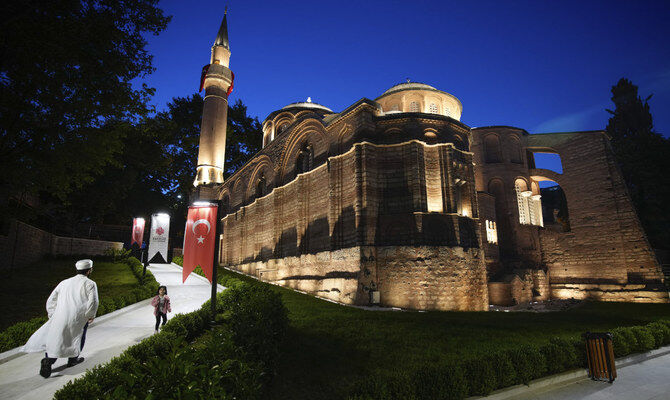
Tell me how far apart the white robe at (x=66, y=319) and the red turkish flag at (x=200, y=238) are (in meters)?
1.89

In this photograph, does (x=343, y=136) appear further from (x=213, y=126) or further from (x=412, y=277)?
(x=213, y=126)

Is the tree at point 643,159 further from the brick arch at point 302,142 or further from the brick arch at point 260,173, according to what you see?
the brick arch at point 260,173

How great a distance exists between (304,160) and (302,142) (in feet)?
3.66

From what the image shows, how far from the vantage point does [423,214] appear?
14.7 meters

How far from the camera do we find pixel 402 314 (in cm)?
1123

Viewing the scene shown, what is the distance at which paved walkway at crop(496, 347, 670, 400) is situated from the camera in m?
5.73

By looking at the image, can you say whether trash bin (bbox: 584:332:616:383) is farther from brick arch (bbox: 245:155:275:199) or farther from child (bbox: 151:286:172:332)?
brick arch (bbox: 245:155:275:199)

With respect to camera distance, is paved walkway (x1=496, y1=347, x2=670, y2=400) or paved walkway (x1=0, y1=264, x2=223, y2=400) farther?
paved walkway (x1=496, y1=347, x2=670, y2=400)

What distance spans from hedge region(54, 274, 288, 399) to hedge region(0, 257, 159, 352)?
2.81 metres

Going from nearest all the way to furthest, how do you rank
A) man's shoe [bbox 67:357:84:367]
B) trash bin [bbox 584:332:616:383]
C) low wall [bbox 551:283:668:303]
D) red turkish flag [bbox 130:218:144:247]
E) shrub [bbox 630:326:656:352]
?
man's shoe [bbox 67:357:84:367] → trash bin [bbox 584:332:616:383] → shrub [bbox 630:326:656:352] → red turkish flag [bbox 130:218:144:247] → low wall [bbox 551:283:668:303]

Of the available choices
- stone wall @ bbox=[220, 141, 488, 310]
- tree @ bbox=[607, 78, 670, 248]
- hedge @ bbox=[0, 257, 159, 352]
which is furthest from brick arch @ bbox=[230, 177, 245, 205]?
tree @ bbox=[607, 78, 670, 248]

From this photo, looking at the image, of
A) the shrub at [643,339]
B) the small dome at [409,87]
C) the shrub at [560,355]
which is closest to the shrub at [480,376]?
the shrub at [560,355]

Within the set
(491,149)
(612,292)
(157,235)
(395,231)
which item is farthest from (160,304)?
(491,149)

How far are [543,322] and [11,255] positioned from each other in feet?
67.0
